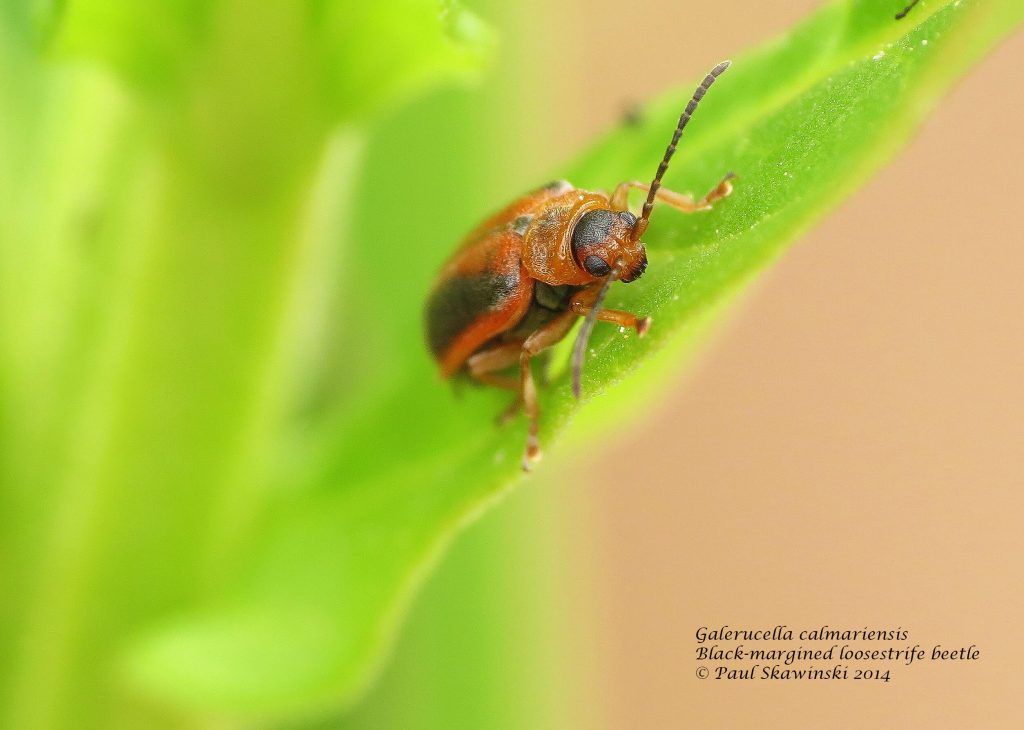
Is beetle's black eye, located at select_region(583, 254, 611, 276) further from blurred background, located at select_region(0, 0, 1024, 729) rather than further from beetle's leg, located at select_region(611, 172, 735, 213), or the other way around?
blurred background, located at select_region(0, 0, 1024, 729)

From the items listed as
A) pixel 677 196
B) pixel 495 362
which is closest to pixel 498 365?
pixel 495 362

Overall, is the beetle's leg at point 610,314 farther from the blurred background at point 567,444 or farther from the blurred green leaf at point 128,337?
the blurred green leaf at point 128,337

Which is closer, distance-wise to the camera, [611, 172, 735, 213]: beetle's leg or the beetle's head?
[611, 172, 735, 213]: beetle's leg

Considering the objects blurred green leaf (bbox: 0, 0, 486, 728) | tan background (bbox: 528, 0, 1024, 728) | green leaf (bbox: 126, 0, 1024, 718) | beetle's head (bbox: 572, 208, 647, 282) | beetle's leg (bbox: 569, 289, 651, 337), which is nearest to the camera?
green leaf (bbox: 126, 0, 1024, 718)

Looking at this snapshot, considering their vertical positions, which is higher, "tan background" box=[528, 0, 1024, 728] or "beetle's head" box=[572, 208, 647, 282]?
"tan background" box=[528, 0, 1024, 728]

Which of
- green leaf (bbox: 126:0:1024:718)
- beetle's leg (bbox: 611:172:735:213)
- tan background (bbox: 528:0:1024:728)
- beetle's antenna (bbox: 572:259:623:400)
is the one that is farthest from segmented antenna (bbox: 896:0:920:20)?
tan background (bbox: 528:0:1024:728)

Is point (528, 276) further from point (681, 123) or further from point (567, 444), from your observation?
point (681, 123)

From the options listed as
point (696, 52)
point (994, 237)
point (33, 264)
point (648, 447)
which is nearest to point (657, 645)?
point (648, 447)
